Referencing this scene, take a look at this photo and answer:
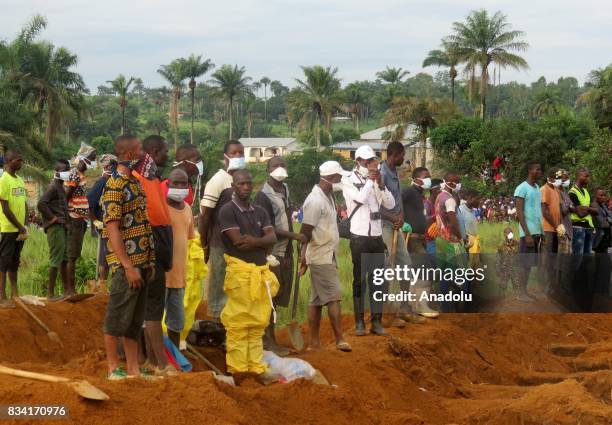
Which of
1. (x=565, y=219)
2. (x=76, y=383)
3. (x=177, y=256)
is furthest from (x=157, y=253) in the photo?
(x=565, y=219)

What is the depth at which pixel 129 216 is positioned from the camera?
597 cm

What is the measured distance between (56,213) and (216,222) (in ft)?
9.65

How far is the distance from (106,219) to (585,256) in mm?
9229

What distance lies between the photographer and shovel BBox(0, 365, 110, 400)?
4910mm

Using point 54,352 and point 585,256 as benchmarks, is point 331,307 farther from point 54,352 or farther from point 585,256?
point 585,256

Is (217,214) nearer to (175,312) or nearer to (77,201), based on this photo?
(175,312)

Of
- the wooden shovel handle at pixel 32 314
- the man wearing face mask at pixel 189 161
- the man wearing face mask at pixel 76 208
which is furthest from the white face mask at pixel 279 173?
the wooden shovel handle at pixel 32 314

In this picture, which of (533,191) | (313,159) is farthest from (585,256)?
(313,159)

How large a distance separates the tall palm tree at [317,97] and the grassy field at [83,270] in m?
47.8

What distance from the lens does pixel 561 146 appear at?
108ft

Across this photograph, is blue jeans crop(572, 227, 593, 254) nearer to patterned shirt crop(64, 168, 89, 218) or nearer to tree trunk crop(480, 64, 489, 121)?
patterned shirt crop(64, 168, 89, 218)

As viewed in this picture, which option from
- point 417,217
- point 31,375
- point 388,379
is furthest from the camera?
point 417,217

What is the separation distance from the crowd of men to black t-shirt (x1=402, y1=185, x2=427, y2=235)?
0.01 m

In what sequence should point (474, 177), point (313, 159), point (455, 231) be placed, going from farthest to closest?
1. point (313, 159)
2. point (474, 177)
3. point (455, 231)
